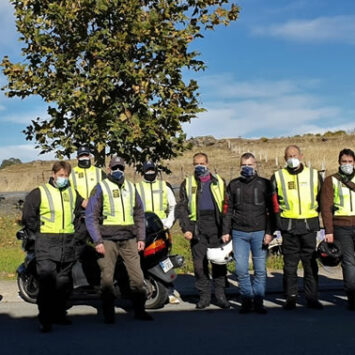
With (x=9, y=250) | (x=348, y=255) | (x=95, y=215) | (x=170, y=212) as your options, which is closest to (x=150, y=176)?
(x=170, y=212)

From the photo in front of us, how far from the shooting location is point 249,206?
7.14 metres

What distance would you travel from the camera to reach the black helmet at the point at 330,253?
707cm

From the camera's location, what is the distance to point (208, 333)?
5844 mm

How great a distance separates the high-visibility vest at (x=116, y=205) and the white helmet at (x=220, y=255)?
120cm

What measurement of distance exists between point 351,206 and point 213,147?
6321 cm

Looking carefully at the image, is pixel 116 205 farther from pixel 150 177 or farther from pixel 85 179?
pixel 85 179

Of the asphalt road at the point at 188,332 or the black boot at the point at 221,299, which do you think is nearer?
the asphalt road at the point at 188,332

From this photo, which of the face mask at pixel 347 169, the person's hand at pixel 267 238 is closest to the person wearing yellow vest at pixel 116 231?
the person's hand at pixel 267 238

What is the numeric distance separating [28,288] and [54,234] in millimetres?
1527

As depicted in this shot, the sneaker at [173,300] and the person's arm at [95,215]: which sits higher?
the person's arm at [95,215]

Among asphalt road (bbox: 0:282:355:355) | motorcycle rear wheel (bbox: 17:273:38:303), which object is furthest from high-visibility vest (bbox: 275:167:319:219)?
motorcycle rear wheel (bbox: 17:273:38:303)

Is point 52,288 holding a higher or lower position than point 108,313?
higher

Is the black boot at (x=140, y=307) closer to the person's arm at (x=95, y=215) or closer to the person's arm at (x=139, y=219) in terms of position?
the person's arm at (x=139, y=219)

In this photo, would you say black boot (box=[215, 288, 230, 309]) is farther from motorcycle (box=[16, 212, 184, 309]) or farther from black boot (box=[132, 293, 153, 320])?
black boot (box=[132, 293, 153, 320])
